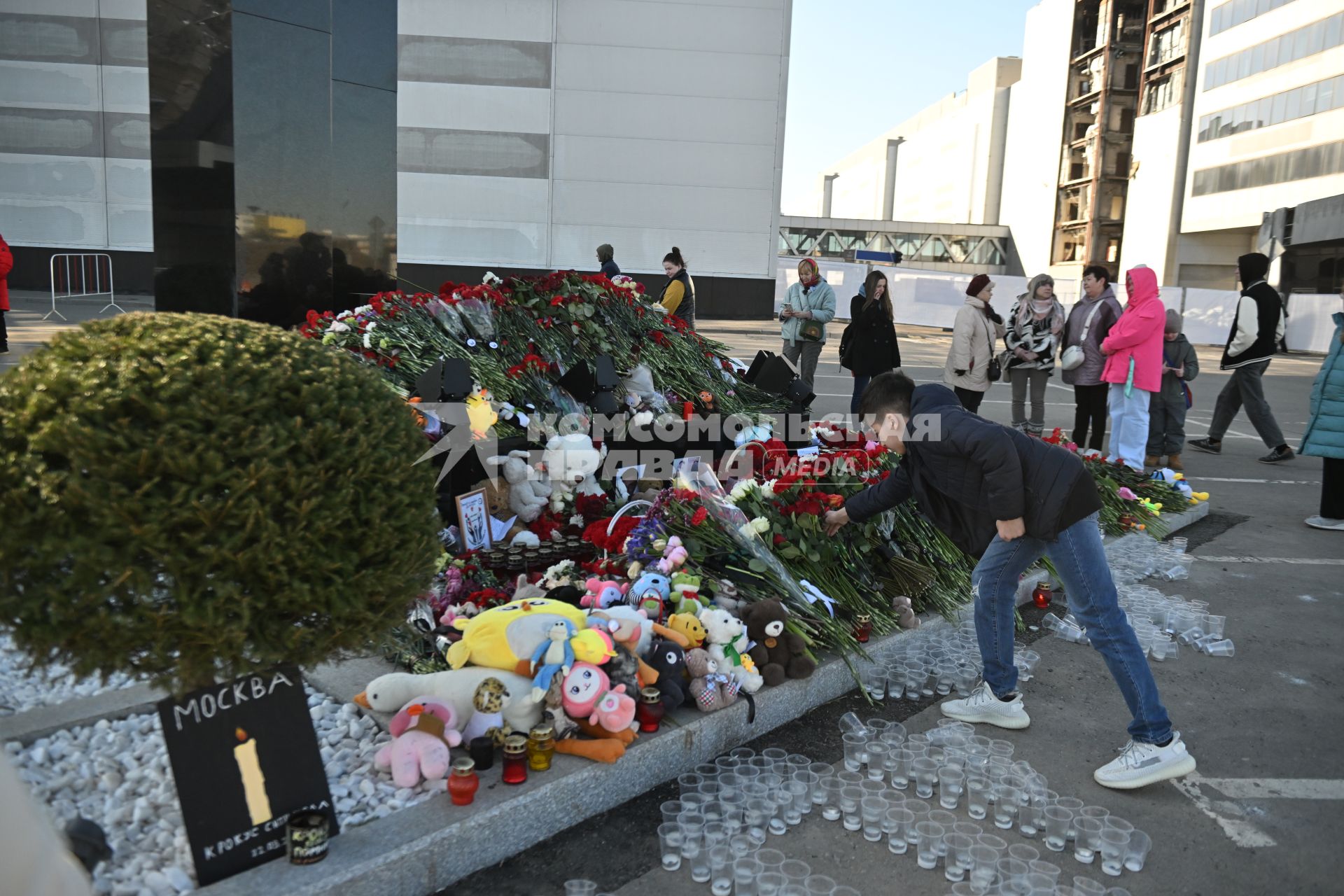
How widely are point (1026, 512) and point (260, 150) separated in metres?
5.23

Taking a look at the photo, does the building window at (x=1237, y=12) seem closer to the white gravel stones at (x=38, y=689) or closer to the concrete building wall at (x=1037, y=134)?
the concrete building wall at (x=1037, y=134)

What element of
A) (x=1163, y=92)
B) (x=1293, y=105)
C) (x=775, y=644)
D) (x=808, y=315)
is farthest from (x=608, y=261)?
(x=1163, y=92)

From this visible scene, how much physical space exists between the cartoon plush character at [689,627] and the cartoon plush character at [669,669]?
143 mm

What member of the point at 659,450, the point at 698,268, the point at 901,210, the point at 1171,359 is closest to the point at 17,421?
the point at 659,450

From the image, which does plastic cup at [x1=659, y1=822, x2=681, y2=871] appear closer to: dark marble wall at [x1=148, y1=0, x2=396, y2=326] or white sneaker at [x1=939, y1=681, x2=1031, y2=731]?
white sneaker at [x1=939, y1=681, x2=1031, y2=731]

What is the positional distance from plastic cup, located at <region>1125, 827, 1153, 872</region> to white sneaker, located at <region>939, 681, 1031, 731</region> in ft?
2.89

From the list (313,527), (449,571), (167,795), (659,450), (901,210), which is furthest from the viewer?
(901,210)

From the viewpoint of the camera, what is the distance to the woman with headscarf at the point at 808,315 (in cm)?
1031

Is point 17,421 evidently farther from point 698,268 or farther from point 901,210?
point 901,210

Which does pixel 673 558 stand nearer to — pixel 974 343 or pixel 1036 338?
pixel 974 343

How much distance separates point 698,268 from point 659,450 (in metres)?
21.6

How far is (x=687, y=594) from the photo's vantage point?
4121mm

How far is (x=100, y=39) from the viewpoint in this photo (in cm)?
2486

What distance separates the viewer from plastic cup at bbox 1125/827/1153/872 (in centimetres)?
302
